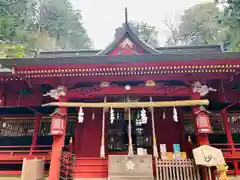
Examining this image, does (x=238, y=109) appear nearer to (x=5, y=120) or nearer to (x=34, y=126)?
(x=34, y=126)

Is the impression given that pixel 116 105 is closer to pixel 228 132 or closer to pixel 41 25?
pixel 228 132

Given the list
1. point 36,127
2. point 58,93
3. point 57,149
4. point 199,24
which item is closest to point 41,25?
point 199,24

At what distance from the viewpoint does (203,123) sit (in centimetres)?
610

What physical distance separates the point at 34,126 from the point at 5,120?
5.10 feet

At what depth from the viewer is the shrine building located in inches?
237

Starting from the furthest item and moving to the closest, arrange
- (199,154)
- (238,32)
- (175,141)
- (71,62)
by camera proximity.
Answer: (238,32)
(175,141)
(71,62)
(199,154)

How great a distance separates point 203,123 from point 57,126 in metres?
4.84

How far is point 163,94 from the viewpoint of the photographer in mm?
6766

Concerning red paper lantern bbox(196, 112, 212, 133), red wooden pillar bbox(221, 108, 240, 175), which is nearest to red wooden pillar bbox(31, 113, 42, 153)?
red paper lantern bbox(196, 112, 212, 133)

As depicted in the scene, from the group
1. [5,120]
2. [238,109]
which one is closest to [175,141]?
[238,109]

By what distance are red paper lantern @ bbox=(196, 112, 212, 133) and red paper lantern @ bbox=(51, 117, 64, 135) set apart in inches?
180

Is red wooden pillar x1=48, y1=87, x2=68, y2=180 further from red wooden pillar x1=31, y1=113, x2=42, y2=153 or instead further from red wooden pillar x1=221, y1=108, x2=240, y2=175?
red wooden pillar x1=221, y1=108, x2=240, y2=175

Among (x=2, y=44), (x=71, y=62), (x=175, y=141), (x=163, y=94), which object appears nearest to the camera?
(x=71, y=62)

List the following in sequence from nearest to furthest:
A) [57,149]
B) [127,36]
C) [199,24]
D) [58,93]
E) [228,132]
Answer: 1. [57,149]
2. [58,93]
3. [228,132]
4. [127,36]
5. [199,24]
